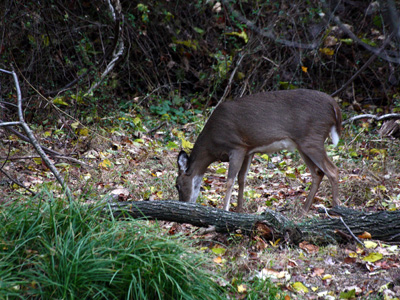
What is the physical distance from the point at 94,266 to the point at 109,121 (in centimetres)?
610

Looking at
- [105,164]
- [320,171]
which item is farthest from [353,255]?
[105,164]

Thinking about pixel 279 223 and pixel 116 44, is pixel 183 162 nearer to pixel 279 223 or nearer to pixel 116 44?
pixel 279 223

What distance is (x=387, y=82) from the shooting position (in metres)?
10.4

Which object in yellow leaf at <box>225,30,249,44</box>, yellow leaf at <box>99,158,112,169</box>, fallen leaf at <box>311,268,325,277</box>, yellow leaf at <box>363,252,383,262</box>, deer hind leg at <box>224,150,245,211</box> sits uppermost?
yellow leaf at <box>363,252,383,262</box>

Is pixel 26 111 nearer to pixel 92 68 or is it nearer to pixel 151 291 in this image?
pixel 92 68

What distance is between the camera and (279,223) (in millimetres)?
4551

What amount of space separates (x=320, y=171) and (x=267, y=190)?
83 centimetres

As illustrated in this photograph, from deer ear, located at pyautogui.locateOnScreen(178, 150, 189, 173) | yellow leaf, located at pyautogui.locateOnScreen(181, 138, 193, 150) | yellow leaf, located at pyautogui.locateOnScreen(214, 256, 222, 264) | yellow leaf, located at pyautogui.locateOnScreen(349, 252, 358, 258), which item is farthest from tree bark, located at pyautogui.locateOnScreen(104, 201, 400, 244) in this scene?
yellow leaf, located at pyautogui.locateOnScreen(181, 138, 193, 150)

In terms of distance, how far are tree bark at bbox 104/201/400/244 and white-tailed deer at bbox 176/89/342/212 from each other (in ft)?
4.50

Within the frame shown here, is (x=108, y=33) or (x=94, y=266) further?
(x=108, y=33)

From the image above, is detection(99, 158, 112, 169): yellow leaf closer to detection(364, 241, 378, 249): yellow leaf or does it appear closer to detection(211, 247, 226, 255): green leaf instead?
detection(211, 247, 226, 255): green leaf

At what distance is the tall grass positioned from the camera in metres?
3.14

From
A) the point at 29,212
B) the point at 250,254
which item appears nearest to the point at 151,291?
the point at 29,212

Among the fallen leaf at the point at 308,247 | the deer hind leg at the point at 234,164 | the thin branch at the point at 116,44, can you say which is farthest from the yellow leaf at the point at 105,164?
the fallen leaf at the point at 308,247
